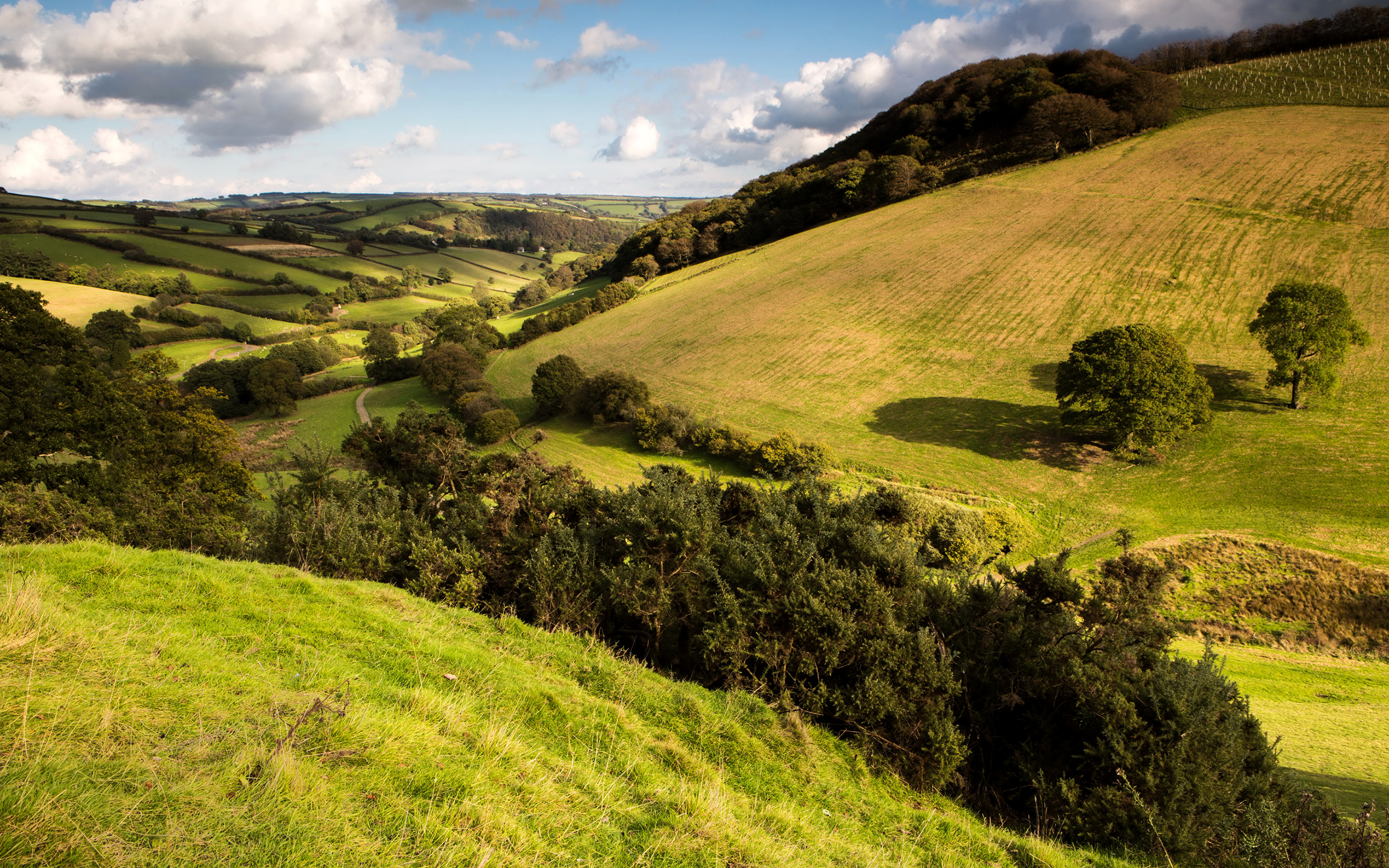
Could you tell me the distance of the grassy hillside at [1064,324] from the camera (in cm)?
3103

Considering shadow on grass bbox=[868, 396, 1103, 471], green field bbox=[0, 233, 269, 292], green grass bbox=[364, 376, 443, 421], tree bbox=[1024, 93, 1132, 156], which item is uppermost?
tree bbox=[1024, 93, 1132, 156]

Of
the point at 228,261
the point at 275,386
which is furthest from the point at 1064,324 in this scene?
the point at 228,261

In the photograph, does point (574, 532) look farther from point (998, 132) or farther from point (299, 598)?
point (998, 132)

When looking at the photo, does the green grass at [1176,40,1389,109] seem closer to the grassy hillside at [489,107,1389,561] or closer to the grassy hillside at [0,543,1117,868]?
the grassy hillside at [489,107,1389,561]

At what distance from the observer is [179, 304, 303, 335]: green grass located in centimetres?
8744

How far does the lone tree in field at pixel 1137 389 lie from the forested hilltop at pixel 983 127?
2231 inches

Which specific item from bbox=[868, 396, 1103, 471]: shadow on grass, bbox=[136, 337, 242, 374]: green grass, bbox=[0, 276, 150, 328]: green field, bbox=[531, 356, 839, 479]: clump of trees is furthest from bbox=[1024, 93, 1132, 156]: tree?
bbox=[0, 276, 150, 328]: green field

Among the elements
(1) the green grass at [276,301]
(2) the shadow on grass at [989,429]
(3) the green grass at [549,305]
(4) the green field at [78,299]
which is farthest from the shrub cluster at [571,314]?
(1) the green grass at [276,301]

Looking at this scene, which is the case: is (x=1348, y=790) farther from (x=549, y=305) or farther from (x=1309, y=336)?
(x=549, y=305)

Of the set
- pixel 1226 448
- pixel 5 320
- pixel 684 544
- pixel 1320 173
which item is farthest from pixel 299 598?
pixel 1320 173

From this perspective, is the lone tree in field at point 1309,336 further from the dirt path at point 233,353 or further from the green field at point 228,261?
the green field at point 228,261

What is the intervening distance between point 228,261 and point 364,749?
141 m

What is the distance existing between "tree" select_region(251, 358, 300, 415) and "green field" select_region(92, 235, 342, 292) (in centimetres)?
6246

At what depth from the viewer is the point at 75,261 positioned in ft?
305
